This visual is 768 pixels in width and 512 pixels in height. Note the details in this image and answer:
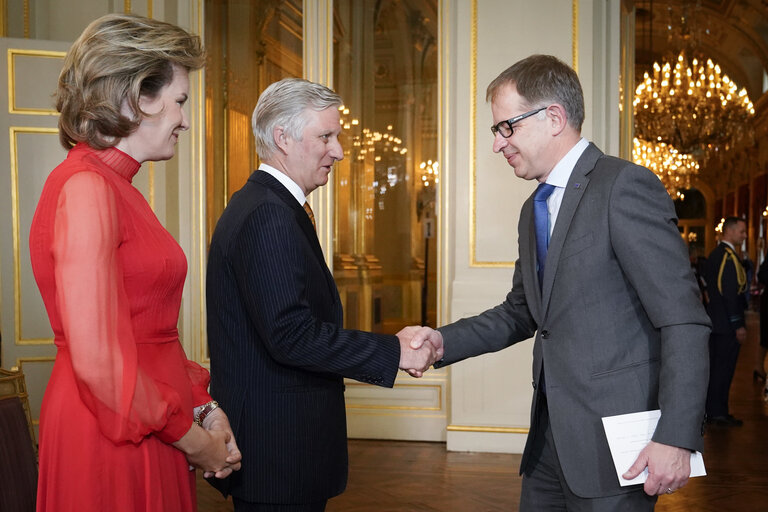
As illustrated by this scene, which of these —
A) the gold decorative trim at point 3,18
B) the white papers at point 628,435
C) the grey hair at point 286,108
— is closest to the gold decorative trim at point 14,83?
Result: the gold decorative trim at point 3,18

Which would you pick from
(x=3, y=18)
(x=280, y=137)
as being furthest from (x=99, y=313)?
(x=3, y=18)

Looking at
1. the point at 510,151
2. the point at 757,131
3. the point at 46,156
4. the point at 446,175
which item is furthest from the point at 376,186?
the point at 757,131

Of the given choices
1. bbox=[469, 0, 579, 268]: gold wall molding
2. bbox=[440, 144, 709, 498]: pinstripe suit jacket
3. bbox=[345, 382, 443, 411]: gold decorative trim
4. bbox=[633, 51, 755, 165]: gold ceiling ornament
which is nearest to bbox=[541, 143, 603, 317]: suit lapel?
bbox=[440, 144, 709, 498]: pinstripe suit jacket

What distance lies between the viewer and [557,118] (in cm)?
199

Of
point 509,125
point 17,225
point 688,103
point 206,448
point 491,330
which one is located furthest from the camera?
point 688,103

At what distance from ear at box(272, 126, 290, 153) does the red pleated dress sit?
1.62 ft

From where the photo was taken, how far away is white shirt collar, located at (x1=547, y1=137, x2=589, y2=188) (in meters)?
1.97

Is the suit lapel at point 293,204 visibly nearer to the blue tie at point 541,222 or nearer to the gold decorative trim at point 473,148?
the blue tie at point 541,222

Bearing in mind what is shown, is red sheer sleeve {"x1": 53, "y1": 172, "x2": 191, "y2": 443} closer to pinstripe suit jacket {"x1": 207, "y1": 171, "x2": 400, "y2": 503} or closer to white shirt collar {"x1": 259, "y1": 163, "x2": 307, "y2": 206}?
pinstripe suit jacket {"x1": 207, "y1": 171, "x2": 400, "y2": 503}

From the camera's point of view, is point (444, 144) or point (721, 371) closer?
point (444, 144)

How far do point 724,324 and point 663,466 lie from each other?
5131 mm

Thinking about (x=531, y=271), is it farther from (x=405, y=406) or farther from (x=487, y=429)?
(x=405, y=406)

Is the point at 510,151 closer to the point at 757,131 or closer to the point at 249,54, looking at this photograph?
the point at 249,54

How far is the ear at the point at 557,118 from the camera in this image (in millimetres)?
1977
